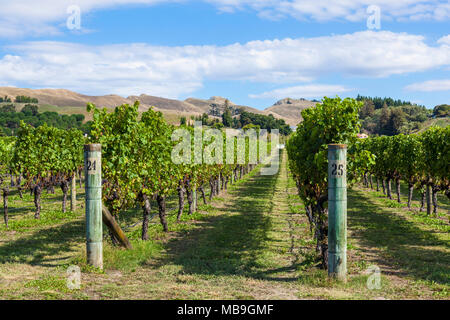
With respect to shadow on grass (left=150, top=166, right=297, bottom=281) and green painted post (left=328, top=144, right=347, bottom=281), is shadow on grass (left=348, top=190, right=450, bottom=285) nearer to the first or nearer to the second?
→ green painted post (left=328, top=144, right=347, bottom=281)

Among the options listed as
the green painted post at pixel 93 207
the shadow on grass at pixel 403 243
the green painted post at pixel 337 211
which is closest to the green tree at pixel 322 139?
the green painted post at pixel 337 211

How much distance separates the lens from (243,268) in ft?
33.1

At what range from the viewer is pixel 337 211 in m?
8.63

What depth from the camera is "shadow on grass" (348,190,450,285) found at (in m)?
10.3

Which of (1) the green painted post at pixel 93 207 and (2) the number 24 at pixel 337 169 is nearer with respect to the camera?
(2) the number 24 at pixel 337 169

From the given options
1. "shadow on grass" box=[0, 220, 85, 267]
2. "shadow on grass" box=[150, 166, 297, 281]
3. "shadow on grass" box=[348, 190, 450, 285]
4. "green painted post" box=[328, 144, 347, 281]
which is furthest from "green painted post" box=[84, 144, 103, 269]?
"shadow on grass" box=[348, 190, 450, 285]

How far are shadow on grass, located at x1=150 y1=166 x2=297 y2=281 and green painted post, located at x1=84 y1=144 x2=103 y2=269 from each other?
187 cm

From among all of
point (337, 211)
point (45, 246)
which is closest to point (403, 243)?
point (337, 211)

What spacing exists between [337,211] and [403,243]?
654 centimetres

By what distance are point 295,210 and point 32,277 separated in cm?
1422

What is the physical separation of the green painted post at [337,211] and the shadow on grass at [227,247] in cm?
110

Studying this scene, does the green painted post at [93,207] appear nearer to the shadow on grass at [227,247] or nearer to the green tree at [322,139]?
the shadow on grass at [227,247]

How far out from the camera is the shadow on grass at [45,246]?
10.9 meters
